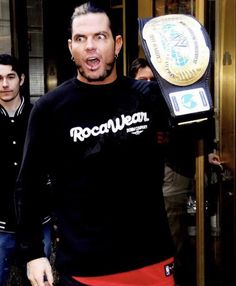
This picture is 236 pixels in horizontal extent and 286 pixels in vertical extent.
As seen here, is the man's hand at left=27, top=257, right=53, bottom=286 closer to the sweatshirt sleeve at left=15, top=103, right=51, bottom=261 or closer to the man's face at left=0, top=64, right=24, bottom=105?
the sweatshirt sleeve at left=15, top=103, right=51, bottom=261

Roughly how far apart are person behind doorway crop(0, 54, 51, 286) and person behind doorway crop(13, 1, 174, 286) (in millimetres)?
1315

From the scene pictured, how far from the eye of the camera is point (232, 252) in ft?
11.7

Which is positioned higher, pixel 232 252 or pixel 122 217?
pixel 122 217

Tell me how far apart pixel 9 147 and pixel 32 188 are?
1343 millimetres

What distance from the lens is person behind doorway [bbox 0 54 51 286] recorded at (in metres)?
4.02

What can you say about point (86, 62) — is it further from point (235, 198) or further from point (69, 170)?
point (235, 198)

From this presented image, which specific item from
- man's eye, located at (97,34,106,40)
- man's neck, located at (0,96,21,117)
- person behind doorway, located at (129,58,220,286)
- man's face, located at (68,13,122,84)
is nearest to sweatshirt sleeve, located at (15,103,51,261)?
man's face, located at (68,13,122,84)

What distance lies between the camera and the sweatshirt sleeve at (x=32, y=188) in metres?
2.69

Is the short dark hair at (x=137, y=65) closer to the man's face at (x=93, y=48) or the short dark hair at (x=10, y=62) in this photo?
the short dark hair at (x=10, y=62)

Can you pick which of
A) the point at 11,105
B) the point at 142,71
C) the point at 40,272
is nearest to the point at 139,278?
the point at 40,272

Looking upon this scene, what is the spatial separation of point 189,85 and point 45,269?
99 cm

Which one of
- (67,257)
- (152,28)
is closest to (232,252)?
(67,257)

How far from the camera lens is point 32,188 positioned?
2.73 m

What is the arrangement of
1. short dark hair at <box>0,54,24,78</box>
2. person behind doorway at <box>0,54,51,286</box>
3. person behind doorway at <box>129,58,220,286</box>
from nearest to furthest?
person behind doorway at <box>129,58,220,286</box> < person behind doorway at <box>0,54,51,286</box> < short dark hair at <box>0,54,24,78</box>
